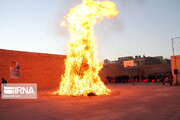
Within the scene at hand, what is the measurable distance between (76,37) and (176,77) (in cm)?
1450

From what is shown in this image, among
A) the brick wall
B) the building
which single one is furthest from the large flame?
the building

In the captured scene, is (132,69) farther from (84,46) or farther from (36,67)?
(84,46)

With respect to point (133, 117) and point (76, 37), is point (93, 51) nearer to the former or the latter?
point (76, 37)

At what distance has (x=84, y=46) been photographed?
14.9m

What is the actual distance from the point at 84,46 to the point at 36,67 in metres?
11.9

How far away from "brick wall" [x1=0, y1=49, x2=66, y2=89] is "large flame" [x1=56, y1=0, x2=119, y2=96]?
954 cm

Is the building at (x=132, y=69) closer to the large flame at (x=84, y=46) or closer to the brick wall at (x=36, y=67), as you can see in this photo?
the brick wall at (x=36, y=67)

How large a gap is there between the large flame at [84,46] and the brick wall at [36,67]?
9.54 m

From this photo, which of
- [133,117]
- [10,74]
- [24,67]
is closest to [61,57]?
[24,67]

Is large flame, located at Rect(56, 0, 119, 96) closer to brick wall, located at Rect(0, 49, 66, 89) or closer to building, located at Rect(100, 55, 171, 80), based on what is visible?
brick wall, located at Rect(0, 49, 66, 89)

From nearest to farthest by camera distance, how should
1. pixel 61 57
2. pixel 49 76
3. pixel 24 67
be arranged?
pixel 24 67 → pixel 49 76 → pixel 61 57

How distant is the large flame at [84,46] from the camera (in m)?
14.6

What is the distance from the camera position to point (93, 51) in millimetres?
15297

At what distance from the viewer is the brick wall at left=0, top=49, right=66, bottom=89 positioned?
69.6 feet
